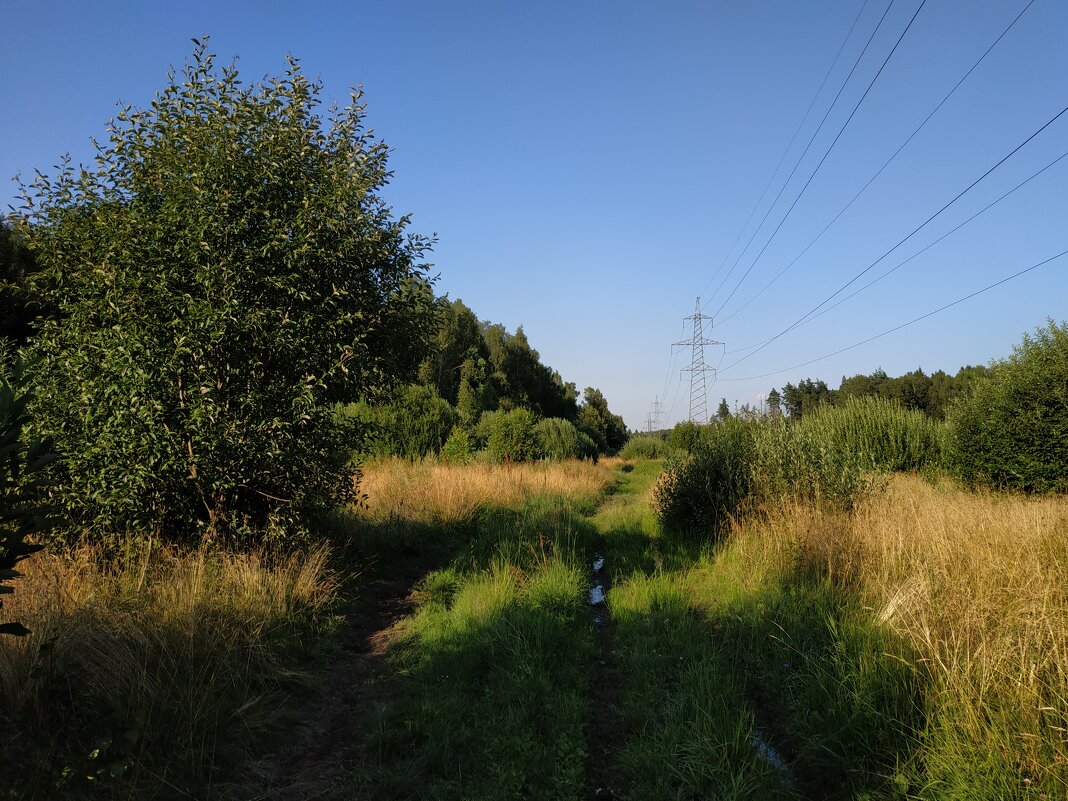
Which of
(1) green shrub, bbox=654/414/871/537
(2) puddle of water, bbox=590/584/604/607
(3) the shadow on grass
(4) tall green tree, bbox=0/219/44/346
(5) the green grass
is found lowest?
(2) puddle of water, bbox=590/584/604/607

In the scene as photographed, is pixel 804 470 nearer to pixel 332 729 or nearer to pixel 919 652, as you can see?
pixel 919 652

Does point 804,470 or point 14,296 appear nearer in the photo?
point 804,470

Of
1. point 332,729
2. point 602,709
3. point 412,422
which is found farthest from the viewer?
point 412,422

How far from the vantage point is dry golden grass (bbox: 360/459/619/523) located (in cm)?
1106

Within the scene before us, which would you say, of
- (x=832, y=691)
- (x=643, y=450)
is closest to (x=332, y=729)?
(x=832, y=691)

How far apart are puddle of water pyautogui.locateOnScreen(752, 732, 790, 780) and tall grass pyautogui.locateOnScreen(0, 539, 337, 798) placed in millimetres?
3281

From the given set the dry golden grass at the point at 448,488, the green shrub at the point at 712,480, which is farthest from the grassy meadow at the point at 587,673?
the dry golden grass at the point at 448,488

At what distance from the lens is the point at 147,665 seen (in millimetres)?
3760

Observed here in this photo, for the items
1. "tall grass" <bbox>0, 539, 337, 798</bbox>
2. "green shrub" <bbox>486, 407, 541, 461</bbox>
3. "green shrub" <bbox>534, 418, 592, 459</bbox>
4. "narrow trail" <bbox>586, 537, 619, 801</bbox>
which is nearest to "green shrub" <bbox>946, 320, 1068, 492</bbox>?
"narrow trail" <bbox>586, 537, 619, 801</bbox>

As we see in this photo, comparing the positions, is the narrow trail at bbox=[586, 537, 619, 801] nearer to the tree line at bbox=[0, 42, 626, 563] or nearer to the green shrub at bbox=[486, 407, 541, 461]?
the tree line at bbox=[0, 42, 626, 563]

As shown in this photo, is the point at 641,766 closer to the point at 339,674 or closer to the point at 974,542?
the point at 339,674

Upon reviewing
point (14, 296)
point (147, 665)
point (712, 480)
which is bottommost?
point (147, 665)

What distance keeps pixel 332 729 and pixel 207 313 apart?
12.6 ft

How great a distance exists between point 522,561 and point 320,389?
380 cm
